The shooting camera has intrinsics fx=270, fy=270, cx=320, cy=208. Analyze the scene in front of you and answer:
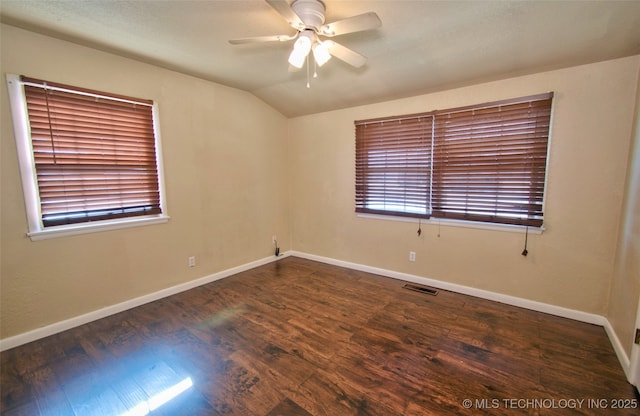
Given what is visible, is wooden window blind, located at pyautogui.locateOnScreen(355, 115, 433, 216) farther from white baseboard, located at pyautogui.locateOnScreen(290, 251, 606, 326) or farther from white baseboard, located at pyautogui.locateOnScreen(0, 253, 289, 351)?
white baseboard, located at pyautogui.locateOnScreen(0, 253, 289, 351)

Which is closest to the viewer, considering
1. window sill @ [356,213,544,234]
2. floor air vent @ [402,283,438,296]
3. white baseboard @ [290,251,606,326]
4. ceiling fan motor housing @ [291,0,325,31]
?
ceiling fan motor housing @ [291,0,325,31]

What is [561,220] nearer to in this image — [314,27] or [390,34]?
[390,34]

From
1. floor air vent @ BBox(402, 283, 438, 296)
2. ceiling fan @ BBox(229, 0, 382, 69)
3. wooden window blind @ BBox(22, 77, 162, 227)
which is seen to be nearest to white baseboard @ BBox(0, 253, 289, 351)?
wooden window blind @ BBox(22, 77, 162, 227)

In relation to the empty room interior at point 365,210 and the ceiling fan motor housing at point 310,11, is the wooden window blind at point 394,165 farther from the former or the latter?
the ceiling fan motor housing at point 310,11

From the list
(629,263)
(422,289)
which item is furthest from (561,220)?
(422,289)

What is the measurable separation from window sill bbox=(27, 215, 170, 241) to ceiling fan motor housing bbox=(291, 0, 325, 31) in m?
2.48

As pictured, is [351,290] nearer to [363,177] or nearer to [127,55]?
[363,177]

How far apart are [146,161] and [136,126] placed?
1.20 ft

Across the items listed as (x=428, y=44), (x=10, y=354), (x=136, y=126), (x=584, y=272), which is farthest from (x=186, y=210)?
(x=584, y=272)

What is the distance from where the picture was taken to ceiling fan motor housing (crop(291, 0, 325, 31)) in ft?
5.71

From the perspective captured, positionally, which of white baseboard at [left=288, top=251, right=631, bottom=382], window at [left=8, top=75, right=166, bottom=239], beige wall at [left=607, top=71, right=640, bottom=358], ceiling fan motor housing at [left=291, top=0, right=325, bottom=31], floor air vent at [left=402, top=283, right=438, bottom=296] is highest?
ceiling fan motor housing at [left=291, top=0, right=325, bottom=31]

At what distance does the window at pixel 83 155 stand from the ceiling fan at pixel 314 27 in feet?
5.39

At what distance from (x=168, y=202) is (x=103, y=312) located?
1.24 metres

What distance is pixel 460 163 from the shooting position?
3031mm
